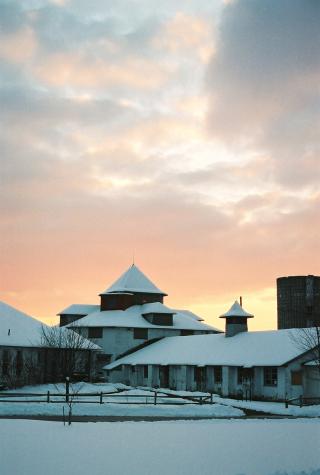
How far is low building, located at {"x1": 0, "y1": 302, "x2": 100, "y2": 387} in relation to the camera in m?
54.0

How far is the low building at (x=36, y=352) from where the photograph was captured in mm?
53963

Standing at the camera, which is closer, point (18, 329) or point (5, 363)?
point (5, 363)

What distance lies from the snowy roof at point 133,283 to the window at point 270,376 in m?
36.4

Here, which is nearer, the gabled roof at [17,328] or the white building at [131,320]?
the gabled roof at [17,328]

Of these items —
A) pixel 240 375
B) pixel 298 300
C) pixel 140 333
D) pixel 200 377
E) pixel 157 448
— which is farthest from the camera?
pixel 298 300

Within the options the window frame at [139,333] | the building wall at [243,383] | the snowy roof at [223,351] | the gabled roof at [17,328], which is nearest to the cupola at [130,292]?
the window frame at [139,333]

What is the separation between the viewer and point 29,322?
5922 centimetres

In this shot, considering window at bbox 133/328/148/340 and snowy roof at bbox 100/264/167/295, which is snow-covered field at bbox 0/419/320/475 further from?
snowy roof at bbox 100/264/167/295

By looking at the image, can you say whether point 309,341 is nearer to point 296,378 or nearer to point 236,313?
point 296,378

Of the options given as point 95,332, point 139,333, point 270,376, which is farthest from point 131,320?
point 270,376

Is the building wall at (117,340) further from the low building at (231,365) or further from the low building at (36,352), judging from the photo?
Answer: the low building at (36,352)

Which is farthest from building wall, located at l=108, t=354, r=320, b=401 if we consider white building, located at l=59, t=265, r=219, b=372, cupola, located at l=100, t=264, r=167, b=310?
cupola, located at l=100, t=264, r=167, b=310

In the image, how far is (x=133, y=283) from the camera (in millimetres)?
86250

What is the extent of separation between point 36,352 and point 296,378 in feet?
72.7
